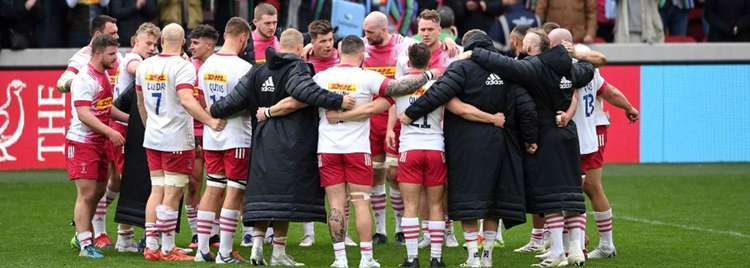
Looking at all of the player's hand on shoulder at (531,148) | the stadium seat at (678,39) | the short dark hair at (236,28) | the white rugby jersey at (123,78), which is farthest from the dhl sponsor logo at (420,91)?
the stadium seat at (678,39)

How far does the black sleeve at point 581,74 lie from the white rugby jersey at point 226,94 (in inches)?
107

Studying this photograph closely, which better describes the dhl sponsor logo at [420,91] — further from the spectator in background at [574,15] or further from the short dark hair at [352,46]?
the spectator in background at [574,15]

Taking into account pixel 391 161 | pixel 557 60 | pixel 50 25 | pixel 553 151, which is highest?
pixel 50 25

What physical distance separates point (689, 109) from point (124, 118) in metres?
10.7

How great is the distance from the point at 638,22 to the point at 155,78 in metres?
11.8

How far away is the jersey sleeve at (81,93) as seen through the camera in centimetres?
1309

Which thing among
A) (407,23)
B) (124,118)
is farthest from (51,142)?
(124,118)

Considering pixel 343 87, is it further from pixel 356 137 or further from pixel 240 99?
pixel 240 99

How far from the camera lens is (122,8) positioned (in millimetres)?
21141

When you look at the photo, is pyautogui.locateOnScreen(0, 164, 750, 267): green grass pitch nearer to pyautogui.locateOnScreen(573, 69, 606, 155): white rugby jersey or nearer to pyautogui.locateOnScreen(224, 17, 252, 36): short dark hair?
pyautogui.locateOnScreen(573, 69, 606, 155): white rugby jersey

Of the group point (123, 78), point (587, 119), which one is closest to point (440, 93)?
point (587, 119)

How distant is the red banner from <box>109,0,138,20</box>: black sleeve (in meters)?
1.24

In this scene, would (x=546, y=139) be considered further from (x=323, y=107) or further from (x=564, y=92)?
(x=323, y=107)

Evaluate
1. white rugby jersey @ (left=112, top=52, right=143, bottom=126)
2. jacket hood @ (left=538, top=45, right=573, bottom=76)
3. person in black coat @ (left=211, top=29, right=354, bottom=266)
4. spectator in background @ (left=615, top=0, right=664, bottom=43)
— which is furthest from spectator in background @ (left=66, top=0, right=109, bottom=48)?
jacket hood @ (left=538, top=45, right=573, bottom=76)
